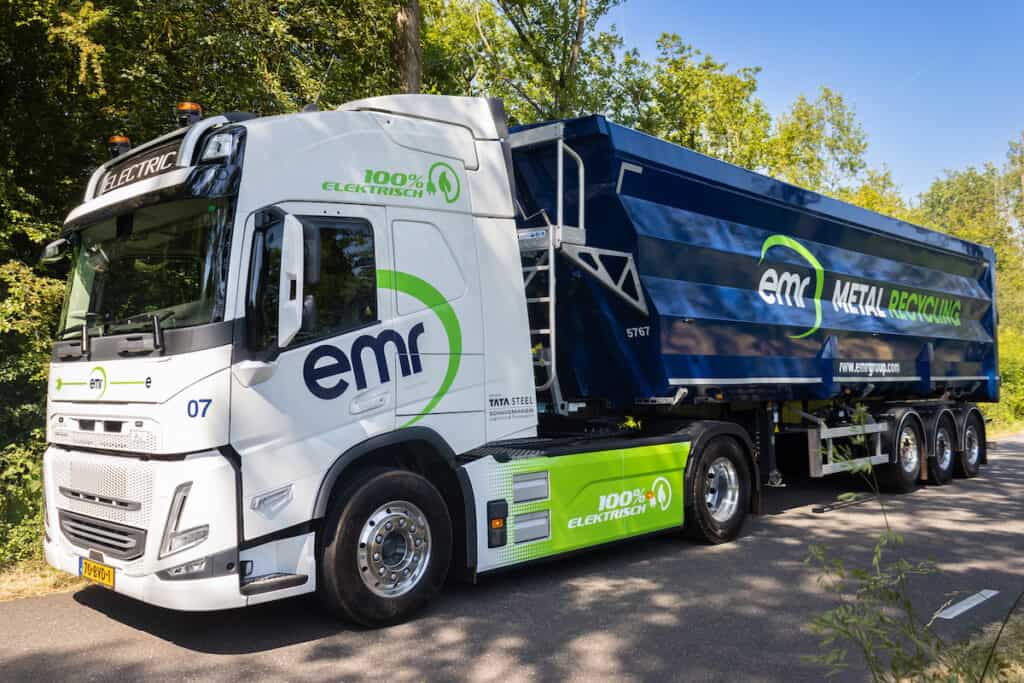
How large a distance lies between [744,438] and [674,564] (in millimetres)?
1702

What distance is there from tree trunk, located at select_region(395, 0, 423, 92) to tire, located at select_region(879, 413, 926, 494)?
319 inches

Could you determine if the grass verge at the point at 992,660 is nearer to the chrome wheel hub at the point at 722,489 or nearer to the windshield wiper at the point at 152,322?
the chrome wheel hub at the point at 722,489

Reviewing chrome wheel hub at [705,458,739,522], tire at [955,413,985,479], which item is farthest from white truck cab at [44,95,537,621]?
tire at [955,413,985,479]

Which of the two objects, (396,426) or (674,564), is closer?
(396,426)

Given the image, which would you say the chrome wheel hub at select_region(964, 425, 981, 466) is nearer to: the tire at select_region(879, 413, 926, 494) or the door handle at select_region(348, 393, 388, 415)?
the tire at select_region(879, 413, 926, 494)

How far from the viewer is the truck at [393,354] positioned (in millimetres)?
4562

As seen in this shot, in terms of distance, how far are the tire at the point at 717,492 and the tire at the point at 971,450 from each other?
19.3ft

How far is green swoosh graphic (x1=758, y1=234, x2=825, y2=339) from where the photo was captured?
8.60 metres

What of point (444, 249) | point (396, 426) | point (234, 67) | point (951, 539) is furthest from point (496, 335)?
point (234, 67)

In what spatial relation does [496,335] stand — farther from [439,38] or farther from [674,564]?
[439,38]

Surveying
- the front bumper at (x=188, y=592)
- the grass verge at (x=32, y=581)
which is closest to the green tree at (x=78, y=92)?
the grass verge at (x=32, y=581)

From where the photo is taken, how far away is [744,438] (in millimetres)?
7965

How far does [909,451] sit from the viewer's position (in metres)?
11.0

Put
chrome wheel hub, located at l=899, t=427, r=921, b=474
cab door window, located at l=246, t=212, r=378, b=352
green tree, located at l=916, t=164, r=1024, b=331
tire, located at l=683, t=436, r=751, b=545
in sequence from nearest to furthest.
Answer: cab door window, located at l=246, t=212, r=378, b=352, tire, located at l=683, t=436, r=751, b=545, chrome wheel hub, located at l=899, t=427, r=921, b=474, green tree, located at l=916, t=164, r=1024, b=331
